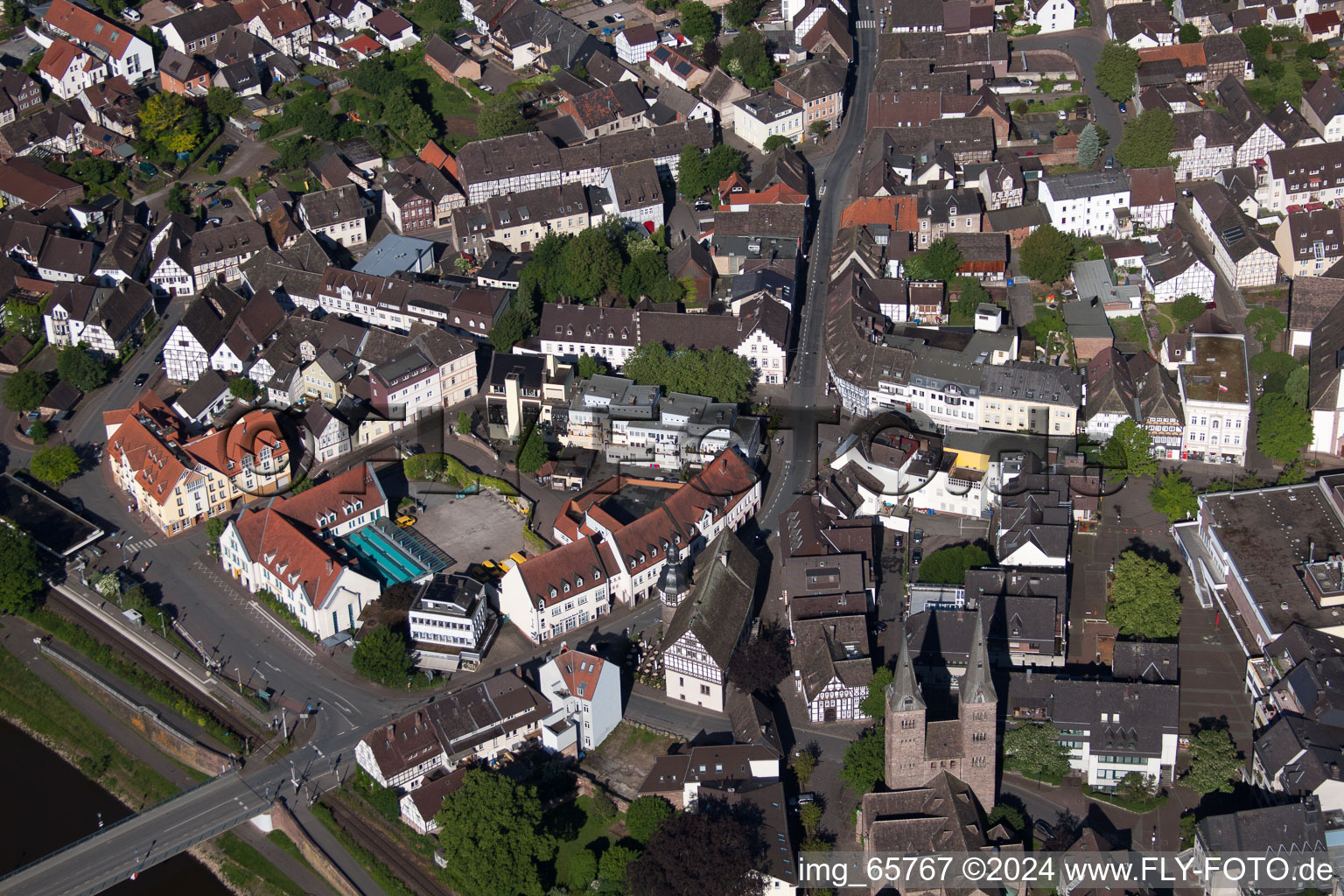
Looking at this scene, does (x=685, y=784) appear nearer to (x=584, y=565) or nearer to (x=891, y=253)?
(x=584, y=565)

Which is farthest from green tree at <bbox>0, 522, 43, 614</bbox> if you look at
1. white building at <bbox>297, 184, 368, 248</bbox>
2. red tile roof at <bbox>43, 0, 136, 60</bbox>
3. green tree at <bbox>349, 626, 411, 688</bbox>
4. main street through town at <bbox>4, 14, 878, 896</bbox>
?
red tile roof at <bbox>43, 0, 136, 60</bbox>

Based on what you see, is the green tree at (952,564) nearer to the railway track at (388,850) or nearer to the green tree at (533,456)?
the green tree at (533,456)

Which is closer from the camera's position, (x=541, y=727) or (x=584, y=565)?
(x=541, y=727)

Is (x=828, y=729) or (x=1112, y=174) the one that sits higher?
(x=1112, y=174)

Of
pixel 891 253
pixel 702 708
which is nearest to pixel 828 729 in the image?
pixel 702 708

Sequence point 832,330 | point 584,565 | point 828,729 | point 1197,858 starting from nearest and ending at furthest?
point 1197,858
point 828,729
point 584,565
point 832,330

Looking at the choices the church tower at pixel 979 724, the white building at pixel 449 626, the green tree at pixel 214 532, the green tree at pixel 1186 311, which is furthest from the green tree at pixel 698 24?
the church tower at pixel 979 724

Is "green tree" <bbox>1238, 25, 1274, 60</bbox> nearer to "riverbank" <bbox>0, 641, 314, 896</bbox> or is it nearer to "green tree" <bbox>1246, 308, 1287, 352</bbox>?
"green tree" <bbox>1246, 308, 1287, 352</bbox>
